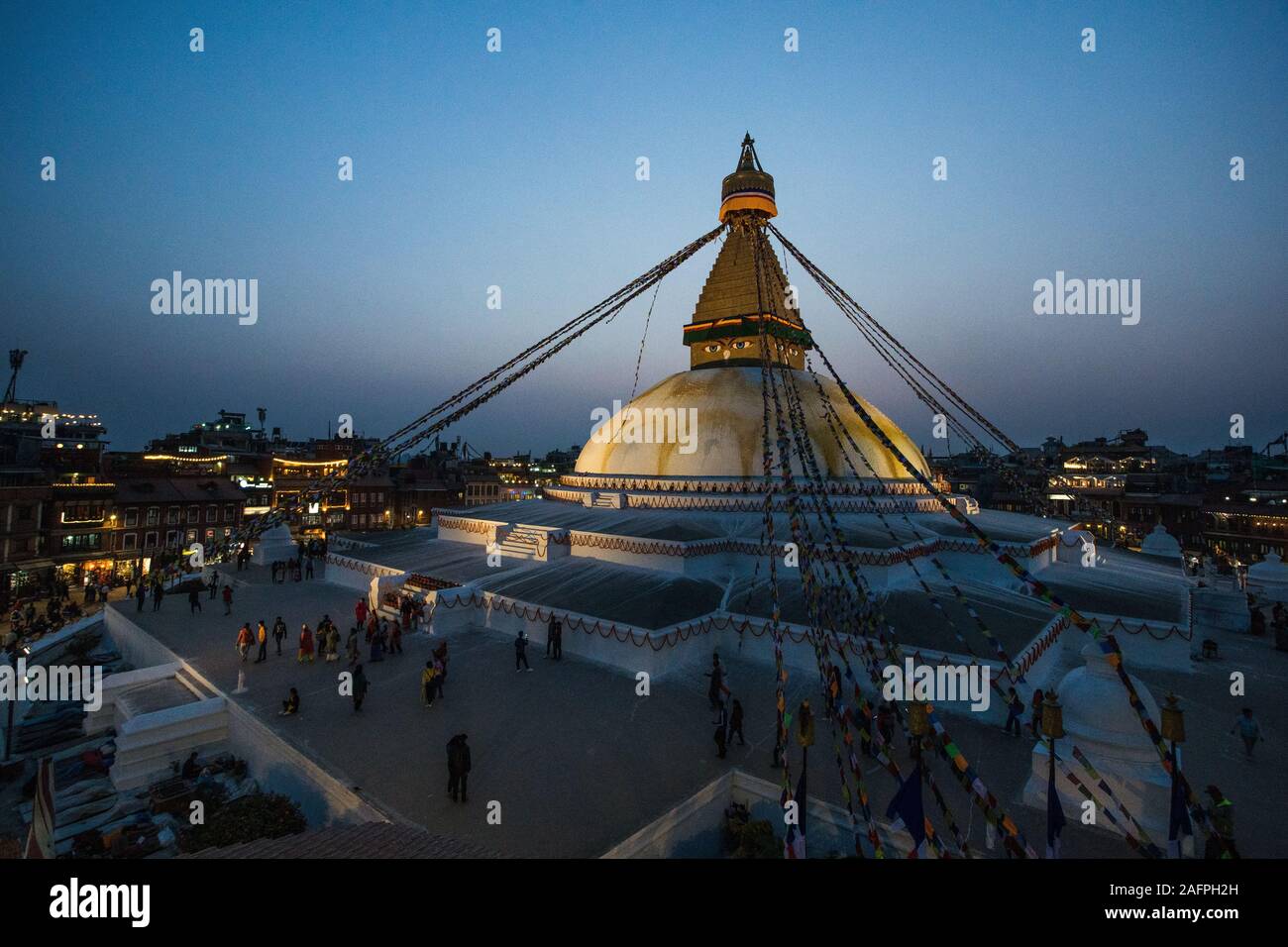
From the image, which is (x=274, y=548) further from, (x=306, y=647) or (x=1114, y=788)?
(x=1114, y=788)

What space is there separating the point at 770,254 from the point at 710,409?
5.75m

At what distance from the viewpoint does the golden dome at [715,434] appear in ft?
55.0

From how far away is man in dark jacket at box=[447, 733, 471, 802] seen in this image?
20.4 feet

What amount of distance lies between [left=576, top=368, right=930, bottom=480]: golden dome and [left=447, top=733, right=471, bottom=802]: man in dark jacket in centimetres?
1157

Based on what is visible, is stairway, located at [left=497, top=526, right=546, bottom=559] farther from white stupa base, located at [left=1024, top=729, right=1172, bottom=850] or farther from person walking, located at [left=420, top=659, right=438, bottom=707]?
white stupa base, located at [left=1024, top=729, right=1172, bottom=850]

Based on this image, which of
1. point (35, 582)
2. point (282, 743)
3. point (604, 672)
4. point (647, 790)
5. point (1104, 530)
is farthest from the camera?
point (1104, 530)

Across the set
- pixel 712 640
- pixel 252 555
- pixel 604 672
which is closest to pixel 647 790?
pixel 604 672

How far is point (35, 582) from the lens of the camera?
2494cm

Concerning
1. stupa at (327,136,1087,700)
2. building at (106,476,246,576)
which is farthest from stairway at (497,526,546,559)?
building at (106,476,246,576)

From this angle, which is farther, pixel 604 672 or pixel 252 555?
pixel 252 555

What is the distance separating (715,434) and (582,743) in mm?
Result: 11220

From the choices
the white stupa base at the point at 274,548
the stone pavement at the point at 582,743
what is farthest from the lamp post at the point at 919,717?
the white stupa base at the point at 274,548

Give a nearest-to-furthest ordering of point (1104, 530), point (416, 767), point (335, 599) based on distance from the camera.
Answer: point (416, 767)
point (335, 599)
point (1104, 530)
